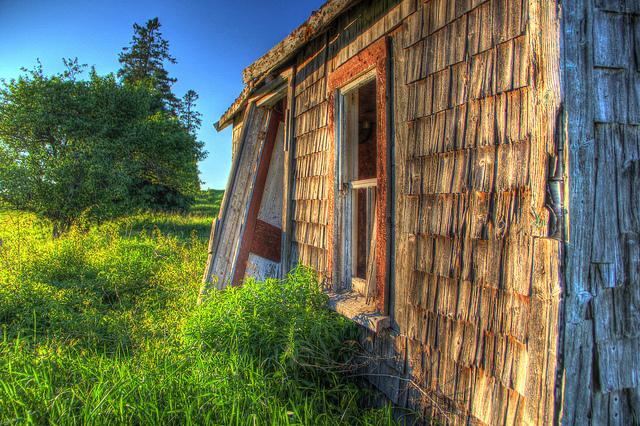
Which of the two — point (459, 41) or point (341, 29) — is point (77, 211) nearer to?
point (341, 29)

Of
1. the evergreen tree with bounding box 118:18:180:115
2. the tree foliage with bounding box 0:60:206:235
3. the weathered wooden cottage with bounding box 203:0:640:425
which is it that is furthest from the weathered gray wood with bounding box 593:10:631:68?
the evergreen tree with bounding box 118:18:180:115

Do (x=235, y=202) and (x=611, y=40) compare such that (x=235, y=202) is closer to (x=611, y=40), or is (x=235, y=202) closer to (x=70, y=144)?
(x=611, y=40)

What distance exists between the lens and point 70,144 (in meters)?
12.7

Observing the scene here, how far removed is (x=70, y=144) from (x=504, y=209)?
15.8 meters

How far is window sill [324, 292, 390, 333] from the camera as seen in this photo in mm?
2258

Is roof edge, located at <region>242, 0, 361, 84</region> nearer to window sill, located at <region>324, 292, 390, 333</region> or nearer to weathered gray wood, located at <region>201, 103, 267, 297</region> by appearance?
weathered gray wood, located at <region>201, 103, 267, 297</region>

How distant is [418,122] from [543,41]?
2.48 feet

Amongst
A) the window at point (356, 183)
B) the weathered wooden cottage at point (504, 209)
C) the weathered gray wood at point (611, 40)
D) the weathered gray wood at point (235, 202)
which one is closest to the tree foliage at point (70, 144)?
the weathered gray wood at point (235, 202)

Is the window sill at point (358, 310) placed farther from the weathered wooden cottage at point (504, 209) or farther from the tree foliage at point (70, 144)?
the tree foliage at point (70, 144)

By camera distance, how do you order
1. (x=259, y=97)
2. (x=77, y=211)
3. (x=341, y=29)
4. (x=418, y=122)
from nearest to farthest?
(x=418, y=122) < (x=341, y=29) < (x=259, y=97) < (x=77, y=211)

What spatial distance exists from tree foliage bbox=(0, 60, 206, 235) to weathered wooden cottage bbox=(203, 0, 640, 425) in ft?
38.9

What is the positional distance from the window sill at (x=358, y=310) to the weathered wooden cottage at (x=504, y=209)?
17 mm

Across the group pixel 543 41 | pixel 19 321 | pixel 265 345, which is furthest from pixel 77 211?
pixel 543 41

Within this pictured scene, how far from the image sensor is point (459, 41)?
5.89ft
